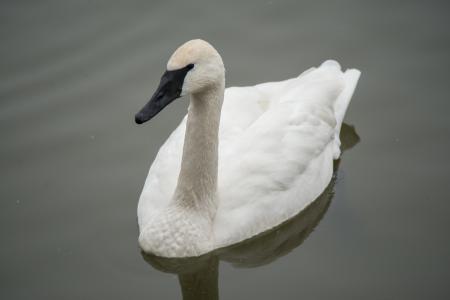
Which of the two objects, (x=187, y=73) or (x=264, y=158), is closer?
(x=187, y=73)

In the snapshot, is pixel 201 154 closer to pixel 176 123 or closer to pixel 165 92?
pixel 165 92

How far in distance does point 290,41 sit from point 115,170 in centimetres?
287

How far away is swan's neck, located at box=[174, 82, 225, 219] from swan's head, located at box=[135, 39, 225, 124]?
14cm

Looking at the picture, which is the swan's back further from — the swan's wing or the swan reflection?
the swan reflection

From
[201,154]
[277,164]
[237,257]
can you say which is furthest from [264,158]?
[237,257]

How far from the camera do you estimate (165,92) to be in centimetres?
529

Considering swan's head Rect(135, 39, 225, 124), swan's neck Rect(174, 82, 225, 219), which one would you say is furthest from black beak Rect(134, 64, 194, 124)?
swan's neck Rect(174, 82, 225, 219)

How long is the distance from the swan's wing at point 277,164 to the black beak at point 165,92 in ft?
3.64

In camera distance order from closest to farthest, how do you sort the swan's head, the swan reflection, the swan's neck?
1. the swan's head
2. the swan's neck
3. the swan reflection

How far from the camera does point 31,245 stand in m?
6.37

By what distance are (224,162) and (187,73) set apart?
4.13ft

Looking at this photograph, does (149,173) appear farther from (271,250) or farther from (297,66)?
(297,66)

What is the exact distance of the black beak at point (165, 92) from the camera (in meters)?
5.24

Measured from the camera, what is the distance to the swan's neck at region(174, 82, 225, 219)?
18.0 ft
